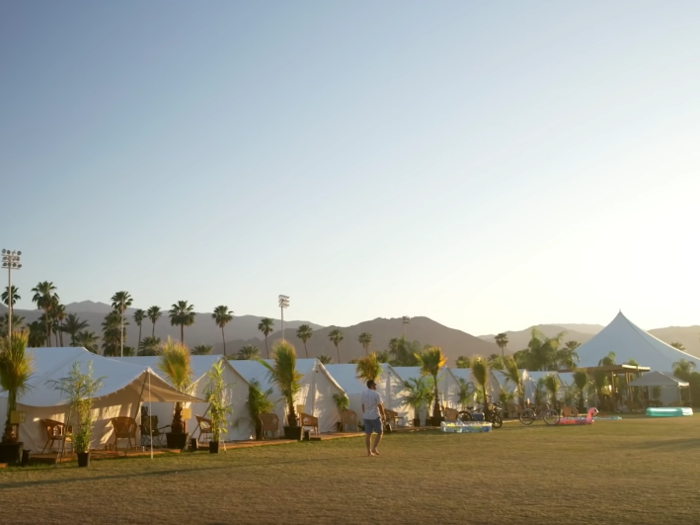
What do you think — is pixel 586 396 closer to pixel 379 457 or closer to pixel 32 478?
pixel 379 457

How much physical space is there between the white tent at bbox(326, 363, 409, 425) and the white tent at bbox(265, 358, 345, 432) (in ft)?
4.69

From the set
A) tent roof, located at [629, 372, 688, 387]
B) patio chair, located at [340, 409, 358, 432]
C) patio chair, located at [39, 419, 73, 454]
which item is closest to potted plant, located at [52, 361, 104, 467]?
patio chair, located at [39, 419, 73, 454]

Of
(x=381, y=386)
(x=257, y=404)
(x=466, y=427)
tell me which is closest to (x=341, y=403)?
(x=381, y=386)

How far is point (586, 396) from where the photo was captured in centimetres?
5688

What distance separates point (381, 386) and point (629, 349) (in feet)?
144

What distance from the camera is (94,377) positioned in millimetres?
18828

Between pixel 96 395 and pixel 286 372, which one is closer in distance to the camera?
pixel 96 395

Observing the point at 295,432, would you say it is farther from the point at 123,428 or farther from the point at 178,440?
the point at 123,428

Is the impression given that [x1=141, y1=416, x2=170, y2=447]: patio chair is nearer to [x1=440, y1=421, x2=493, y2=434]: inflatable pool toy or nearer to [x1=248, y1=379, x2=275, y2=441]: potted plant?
[x1=248, y1=379, x2=275, y2=441]: potted plant

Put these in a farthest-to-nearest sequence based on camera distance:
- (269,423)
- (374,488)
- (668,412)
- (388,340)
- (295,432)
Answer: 1. (388,340)
2. (668,412)
3. (269,423)
4. (295,432)
5. (374,488)

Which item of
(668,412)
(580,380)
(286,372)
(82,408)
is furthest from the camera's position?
(580,380)

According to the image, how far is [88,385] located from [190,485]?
6.06m

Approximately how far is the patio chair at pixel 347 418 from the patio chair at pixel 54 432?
14.1m

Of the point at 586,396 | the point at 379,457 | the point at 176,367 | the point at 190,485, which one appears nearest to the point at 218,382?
the point at 176,367
